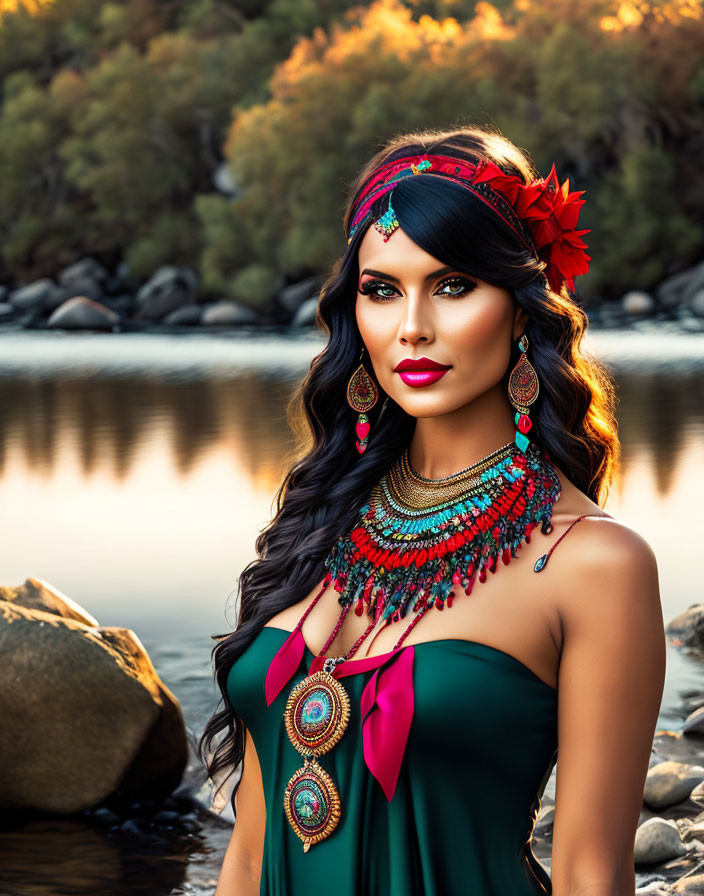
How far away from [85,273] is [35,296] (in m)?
3.00

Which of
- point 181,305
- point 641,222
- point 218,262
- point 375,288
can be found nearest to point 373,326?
point 375,288

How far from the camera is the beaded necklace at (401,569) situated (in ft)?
7.47

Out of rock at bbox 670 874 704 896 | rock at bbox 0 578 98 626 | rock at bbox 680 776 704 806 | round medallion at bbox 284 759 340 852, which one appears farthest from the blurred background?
round medallion at bbox 284 759 340 852

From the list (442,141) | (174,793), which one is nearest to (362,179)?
(442,141)

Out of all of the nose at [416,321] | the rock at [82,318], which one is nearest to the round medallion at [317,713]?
the nose at [416,321]

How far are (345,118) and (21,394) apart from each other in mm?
16924

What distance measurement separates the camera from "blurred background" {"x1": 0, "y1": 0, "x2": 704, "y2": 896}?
9758 millimetres

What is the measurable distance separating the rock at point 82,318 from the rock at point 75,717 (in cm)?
2899

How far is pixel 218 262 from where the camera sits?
3766cm

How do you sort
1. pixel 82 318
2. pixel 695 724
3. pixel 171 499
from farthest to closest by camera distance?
pixel 82 318 < pixel 171 499 < pixel 695 724

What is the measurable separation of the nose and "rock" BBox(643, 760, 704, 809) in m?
3.47

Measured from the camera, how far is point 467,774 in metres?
2.21

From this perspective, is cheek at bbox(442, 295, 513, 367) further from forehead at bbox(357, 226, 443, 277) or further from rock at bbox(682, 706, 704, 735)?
rock at bbox(682, 706, 704, 735)

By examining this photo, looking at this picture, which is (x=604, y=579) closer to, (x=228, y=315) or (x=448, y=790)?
(x=448, y=790)
